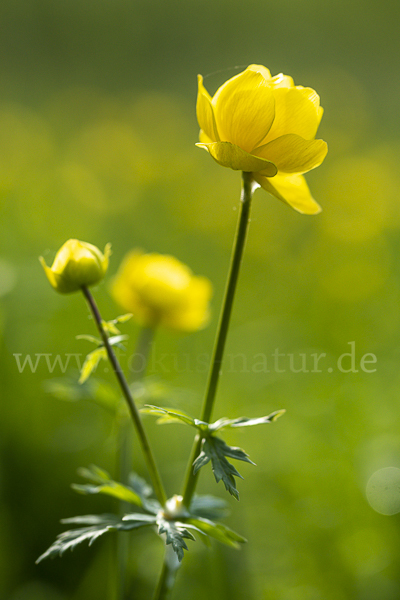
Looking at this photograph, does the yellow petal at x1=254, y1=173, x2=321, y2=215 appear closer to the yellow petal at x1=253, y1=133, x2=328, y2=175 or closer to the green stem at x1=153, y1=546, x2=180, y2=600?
the yellow petal at x1=253, y1=133, x2=328, y2=175

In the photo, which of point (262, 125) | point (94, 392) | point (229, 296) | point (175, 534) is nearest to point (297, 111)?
point (262, 125)

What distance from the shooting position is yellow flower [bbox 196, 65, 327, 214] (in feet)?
2.12

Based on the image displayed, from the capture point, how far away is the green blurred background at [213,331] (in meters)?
1.33

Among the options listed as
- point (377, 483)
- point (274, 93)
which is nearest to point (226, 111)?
point (274, 93)

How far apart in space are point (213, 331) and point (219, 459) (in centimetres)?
169

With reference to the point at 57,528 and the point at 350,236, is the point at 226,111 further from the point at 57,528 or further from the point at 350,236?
the point at 350,236

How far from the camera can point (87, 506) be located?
1475 millimetres

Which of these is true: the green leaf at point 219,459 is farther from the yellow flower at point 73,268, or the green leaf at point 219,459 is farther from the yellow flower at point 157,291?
the yellow flower at point 157,291

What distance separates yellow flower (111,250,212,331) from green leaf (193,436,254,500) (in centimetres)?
63

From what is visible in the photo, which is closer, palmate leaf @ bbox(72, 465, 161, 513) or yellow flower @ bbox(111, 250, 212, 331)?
palmate leaf @ bbox(72, 465, 161, 513)

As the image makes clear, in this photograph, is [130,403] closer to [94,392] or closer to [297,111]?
[94,392]

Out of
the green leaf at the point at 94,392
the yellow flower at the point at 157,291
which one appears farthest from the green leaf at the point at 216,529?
the yellow flower at the point at 157,291

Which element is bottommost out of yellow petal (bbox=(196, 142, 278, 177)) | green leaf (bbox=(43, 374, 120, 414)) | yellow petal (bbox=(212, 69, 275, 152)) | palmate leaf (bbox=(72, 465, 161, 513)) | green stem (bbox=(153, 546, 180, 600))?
green stem (bbox=(153, 546, 180, 600))

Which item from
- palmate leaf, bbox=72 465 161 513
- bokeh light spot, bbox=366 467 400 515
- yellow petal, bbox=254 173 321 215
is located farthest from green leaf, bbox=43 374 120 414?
bokeh light spot, bbox=366 467 400 515
